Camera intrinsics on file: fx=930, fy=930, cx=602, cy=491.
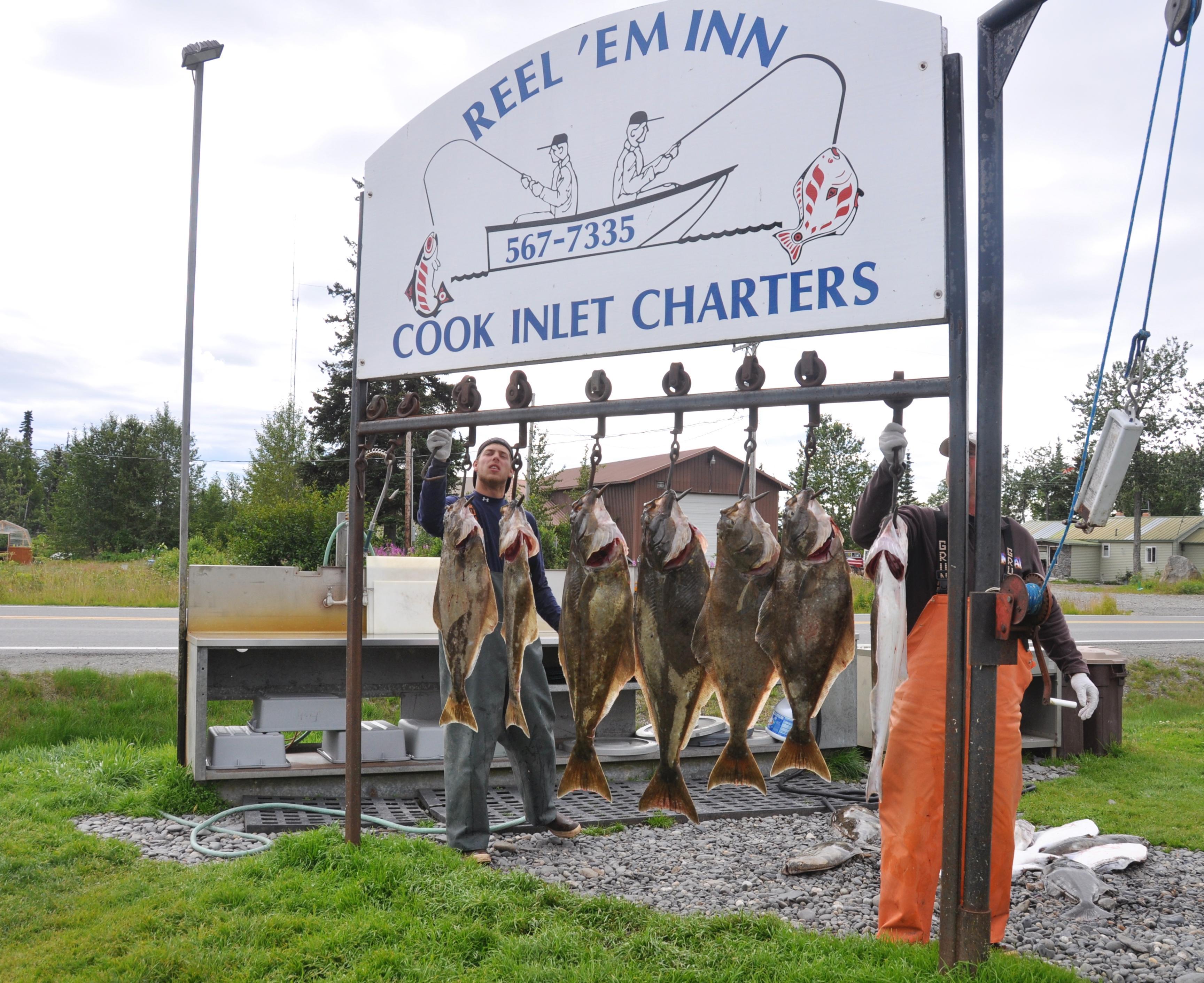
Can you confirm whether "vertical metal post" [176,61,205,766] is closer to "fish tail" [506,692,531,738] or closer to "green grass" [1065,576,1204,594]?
"fish tail" [506,692,531,738]

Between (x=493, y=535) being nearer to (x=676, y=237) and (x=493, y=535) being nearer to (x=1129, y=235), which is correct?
(x=676, y=237)

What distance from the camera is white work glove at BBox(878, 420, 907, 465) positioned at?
2.75 metres

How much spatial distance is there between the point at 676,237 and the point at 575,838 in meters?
3.85

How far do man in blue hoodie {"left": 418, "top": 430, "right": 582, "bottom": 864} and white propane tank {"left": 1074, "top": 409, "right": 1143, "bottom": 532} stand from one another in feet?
7.96

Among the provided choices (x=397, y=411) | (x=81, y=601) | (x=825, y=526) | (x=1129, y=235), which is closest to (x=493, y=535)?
(x=397, y=411)

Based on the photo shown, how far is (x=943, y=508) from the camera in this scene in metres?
3.83

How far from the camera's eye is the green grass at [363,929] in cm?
341

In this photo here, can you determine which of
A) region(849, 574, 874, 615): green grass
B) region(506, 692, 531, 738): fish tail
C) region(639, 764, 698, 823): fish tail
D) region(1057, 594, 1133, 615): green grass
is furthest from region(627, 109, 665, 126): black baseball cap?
region(1057, 594, 1133, 615): green grass

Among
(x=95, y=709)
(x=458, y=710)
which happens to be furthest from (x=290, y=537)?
(x=458, y=710)

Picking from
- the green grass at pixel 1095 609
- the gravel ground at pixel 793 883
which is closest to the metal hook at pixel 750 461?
the gravel ground at pixel 793 883

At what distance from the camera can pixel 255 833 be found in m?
5.59

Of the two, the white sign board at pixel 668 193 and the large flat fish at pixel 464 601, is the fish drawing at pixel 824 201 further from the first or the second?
the large flat fish at pixel 464 601

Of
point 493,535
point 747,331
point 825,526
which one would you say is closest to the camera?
point 825,526

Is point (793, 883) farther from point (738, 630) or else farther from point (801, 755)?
point (738, 630)
